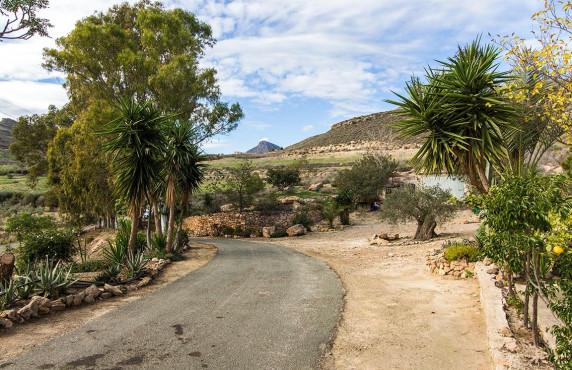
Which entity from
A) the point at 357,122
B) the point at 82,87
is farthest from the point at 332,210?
the point at 357,122

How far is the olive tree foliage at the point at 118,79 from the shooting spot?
70.4 ft

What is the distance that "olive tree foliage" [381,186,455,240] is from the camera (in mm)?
18203

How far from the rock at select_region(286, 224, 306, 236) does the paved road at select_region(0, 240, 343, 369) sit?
55.6 feet

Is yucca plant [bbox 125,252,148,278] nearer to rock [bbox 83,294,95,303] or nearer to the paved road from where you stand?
the paved road

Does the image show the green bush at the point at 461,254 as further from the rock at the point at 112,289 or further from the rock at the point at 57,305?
the rock at the point at 57,305

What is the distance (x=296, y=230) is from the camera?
28281mm

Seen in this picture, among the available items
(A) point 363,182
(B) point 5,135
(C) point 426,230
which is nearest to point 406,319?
(C) point 426,230

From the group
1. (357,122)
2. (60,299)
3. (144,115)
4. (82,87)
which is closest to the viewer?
(60,299)

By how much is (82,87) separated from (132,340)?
67.7ft

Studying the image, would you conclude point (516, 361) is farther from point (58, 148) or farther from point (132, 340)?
point (58, 148)

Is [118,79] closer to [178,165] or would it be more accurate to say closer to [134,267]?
[178,165]

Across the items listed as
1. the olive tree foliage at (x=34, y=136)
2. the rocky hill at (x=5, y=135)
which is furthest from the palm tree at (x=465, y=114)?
the rocky hill at (x=5, y=135)

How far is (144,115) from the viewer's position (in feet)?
43.0

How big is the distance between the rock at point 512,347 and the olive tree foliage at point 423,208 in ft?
42.6
